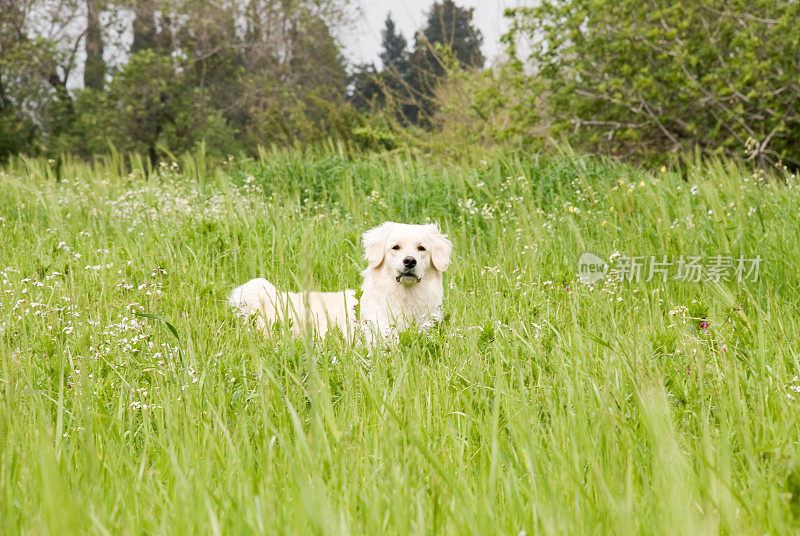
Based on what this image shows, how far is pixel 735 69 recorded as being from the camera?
984 cm

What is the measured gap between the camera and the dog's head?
13.9 feet

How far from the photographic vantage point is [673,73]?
9844 millimetres

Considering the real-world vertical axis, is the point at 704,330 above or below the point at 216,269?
below

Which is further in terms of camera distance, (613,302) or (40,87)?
(40,87)

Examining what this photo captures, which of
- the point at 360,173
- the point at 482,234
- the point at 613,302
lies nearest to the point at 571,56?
the point at 360,173

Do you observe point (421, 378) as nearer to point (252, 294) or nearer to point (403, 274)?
point (403, 274)

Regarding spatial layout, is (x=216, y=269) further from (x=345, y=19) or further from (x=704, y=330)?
(x=345, y=19)

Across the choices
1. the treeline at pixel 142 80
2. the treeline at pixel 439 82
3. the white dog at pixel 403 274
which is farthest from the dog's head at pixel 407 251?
the treeline at pixel 142 80

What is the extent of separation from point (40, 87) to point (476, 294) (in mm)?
17379

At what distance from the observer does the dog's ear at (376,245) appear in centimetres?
441

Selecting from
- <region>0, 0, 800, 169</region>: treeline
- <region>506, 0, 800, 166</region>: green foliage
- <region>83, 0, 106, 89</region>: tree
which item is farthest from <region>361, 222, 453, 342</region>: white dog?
<region>83, 0, 106, 89</region>: tree

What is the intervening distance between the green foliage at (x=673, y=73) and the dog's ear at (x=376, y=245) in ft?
21.1

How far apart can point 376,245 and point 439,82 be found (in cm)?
1235

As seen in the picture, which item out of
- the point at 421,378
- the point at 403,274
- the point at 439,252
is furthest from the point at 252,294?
the point at 421,378
